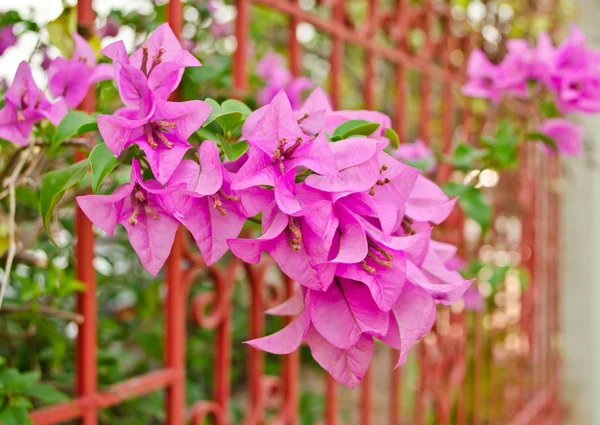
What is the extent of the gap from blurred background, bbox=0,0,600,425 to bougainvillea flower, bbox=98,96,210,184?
21cm

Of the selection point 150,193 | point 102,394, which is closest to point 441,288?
point 150,193

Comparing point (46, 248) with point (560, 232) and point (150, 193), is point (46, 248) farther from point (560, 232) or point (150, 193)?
point (560, 232)

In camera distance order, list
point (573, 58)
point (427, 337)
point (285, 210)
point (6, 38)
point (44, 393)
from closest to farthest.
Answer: point (285, 210) → point (44, 393) → point (6, 38) → point (573, 58) → point (427, 337)

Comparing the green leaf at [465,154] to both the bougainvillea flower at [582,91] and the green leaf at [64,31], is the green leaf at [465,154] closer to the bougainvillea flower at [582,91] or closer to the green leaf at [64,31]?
the bougainvillea flower at [582,91]

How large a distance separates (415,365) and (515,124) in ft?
3.46

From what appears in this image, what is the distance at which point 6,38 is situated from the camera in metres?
0.81

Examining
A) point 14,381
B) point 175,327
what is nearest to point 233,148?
point 14,381

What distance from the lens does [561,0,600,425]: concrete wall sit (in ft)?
7.85

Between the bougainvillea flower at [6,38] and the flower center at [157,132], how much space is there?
0.47 m

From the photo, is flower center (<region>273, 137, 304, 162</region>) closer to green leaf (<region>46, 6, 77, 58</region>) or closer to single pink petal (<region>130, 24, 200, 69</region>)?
single pink petal (<region>130, 24, 200, 69</region>)

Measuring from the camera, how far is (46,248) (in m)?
1.00

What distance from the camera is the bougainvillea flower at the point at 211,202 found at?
1.37 ft

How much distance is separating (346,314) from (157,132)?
168mm

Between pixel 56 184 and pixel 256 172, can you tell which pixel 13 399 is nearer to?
pixel 56 184
